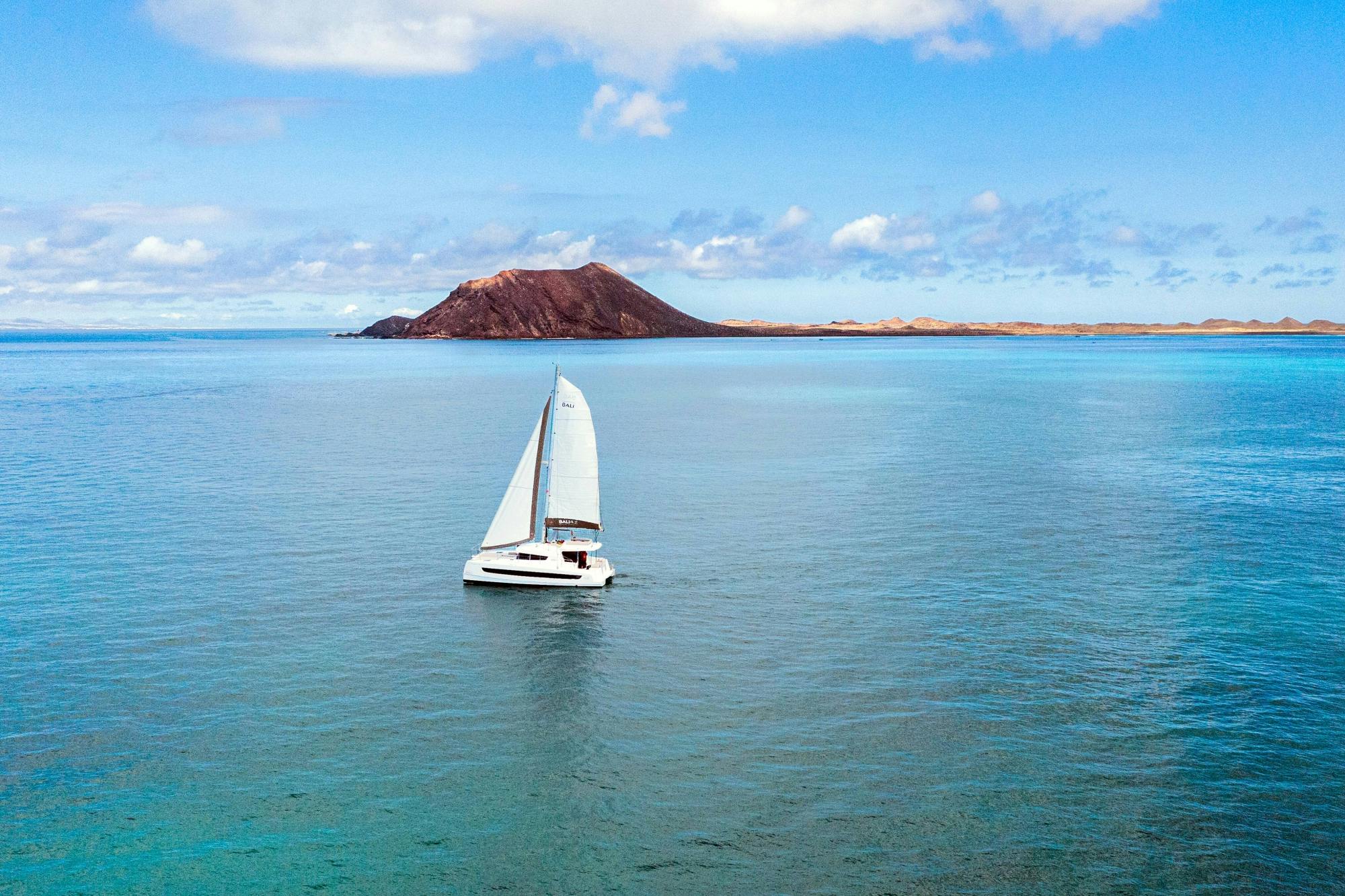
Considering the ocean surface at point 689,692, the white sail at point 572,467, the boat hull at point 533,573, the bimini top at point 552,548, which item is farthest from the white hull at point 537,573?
the white sail at point 572,467

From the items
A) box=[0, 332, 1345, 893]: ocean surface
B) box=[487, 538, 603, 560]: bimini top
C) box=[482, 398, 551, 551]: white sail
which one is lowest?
box=[0, 332, 1345, 893]: ocean surface

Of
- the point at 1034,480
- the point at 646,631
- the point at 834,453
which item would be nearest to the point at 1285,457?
the point at 1034,480

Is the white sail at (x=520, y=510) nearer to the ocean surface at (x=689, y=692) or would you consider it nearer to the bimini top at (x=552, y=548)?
the bimini top at (x=552, y=548)

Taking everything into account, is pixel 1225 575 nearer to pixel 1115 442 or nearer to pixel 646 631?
pixel 646 631

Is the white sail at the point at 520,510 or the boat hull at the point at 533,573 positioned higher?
the white sail at the point at 520,510

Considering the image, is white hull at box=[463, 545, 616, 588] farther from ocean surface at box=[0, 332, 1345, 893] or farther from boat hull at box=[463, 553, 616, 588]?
ocean surface at box=[0, 332, 1345, 893]

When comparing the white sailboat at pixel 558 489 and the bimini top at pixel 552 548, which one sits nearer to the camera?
the bimini top at pixel 552 548

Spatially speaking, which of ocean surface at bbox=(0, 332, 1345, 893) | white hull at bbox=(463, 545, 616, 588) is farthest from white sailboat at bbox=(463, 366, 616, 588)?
ocean surface at bbox=(0, 332, 1345, 893)
